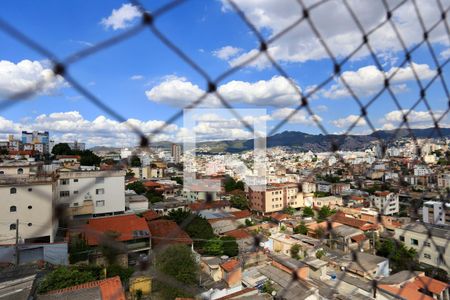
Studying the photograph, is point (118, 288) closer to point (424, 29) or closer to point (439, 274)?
point (424, 29)

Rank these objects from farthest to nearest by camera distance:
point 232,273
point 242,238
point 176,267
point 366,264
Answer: point 242,238 < point 366,264 < point 232,273 < point 176,267

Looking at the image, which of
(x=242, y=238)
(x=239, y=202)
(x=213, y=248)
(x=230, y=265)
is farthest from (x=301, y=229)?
(x=230, y=265)

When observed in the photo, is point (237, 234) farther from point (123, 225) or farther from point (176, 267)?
point (176, 267)

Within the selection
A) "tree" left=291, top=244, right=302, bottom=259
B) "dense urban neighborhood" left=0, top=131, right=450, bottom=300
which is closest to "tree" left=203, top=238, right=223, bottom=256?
"dense urban neighborhood" left=0, top=131, right=450, bottom=300

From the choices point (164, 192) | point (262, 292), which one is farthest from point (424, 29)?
point (164, 192)

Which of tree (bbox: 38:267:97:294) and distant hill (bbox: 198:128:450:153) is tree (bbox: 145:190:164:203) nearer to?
distant hill (bbox: 198:128:450:153)

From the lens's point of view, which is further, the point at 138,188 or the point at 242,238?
the point at 138,188

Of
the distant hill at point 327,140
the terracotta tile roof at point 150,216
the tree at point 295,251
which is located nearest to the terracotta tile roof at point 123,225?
the terracotta tile roof at point 150,216
